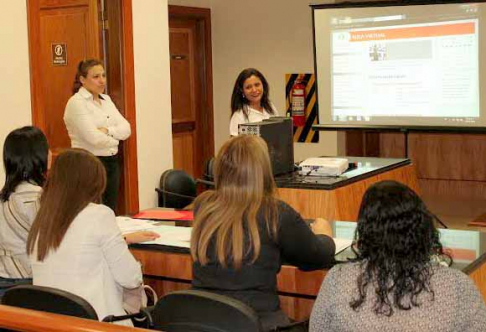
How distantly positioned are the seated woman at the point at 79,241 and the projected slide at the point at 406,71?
4053 millimetres

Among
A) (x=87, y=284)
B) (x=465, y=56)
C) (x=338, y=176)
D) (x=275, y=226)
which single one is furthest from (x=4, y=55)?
(x=465, y=56)

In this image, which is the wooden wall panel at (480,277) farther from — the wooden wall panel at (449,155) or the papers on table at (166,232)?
the wooden wall panel at (449,155)

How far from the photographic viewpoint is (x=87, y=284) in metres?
2.84

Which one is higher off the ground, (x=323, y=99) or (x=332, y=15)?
(x=332, y=15)

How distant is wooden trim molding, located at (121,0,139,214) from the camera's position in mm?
5883

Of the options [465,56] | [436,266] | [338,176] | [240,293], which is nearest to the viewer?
[436,266]

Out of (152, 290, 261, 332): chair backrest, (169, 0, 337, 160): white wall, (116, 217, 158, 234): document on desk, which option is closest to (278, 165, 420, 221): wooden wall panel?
(116, 217, 158, 234): document on desk

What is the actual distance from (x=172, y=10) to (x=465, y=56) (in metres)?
2.79

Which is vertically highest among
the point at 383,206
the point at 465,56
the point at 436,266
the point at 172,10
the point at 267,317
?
the point at 172,10

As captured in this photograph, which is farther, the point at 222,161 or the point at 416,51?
the point at 416,51

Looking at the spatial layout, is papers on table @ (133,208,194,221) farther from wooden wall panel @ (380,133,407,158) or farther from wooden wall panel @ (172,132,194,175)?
wooden wall panel @ (380,133,407,158)

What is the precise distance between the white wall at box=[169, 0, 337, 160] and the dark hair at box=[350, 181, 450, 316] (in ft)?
17.8

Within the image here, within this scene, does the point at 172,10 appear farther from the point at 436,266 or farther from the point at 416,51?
the point at 436,266

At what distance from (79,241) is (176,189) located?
2.76 metres
